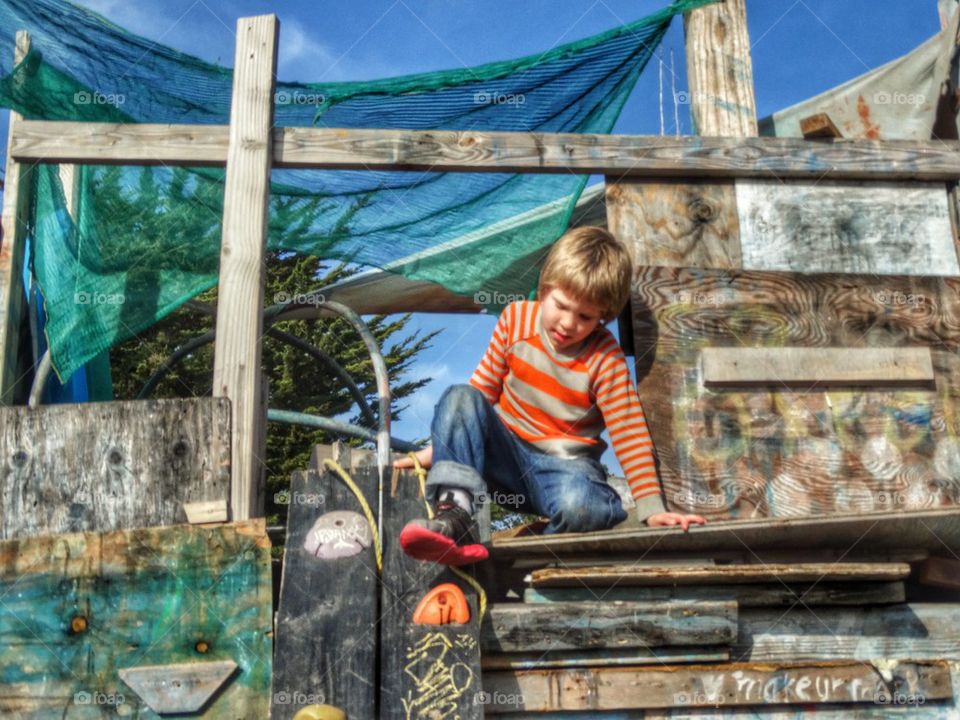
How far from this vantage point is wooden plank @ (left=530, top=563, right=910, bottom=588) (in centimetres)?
367

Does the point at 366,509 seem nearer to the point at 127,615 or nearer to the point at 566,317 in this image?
the point at 127,615

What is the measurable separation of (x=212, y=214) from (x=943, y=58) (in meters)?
4.62

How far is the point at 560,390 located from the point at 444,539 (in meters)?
1.36

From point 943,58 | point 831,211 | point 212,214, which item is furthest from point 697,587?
point 943,58

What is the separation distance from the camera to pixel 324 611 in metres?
3.45
